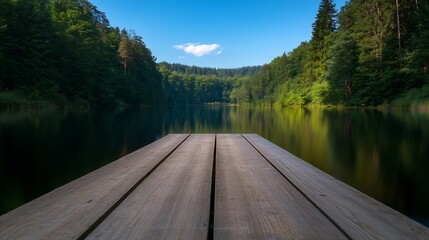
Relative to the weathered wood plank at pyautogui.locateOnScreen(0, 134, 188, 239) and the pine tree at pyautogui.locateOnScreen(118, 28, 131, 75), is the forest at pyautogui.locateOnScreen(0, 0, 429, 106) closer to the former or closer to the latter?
the pine tree at pyautogui.locateOnScreen(118, 28, 131, 75)

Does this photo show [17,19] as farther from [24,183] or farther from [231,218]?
[231,218]

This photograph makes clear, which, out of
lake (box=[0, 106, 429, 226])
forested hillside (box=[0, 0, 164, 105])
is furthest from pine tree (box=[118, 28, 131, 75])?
lake (box=[0, 106, 429, 226])

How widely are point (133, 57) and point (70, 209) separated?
7012 centimetres

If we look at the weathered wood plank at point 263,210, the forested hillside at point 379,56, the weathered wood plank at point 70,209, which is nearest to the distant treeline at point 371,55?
the forested hillside at point 379,56

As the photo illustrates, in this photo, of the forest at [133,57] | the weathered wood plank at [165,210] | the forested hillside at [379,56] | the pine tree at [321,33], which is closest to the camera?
the weathered wood plank at [165,210]

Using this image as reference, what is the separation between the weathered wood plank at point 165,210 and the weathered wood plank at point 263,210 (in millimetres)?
124

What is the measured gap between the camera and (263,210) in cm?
215

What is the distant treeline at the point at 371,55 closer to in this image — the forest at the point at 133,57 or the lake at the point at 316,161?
the forest at the point at 133,57

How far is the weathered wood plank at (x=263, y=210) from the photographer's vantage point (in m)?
1.77

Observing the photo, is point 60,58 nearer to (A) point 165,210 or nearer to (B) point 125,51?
(B) point 125,51

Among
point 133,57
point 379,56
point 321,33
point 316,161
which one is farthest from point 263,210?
point 133,57

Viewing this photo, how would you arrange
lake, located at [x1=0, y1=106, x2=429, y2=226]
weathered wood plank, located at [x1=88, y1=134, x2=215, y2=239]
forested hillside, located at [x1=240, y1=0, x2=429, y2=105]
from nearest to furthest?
weathered wood plank, located at [x1=88, y1=134, x2=215, y2=239] → lake, located at [x1=0, y1=106, x2=429, y2=226] → forested hillside, located at [x1=240, y1=0, x2=429, y2=105]

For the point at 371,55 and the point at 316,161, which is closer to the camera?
the point at 316,161

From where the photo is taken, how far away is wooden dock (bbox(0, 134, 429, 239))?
1771 millimetres
